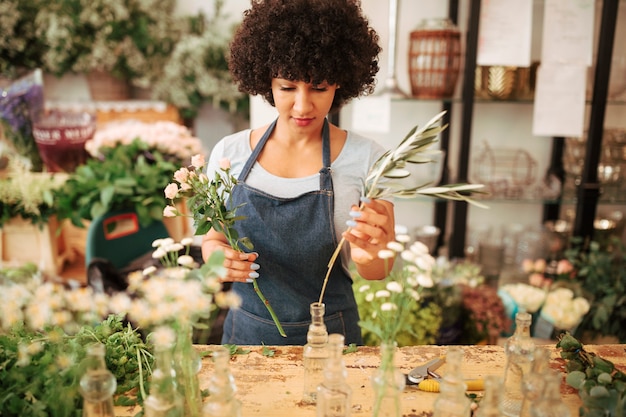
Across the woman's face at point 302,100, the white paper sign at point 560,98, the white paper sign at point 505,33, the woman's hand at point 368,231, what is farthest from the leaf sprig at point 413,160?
the white paper sign at point 560,98

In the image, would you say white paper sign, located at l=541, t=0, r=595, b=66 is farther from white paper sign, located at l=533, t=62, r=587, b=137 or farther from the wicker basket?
the wicker basket

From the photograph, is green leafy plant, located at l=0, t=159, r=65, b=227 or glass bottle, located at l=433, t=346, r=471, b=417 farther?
green leafy plant, located at l=0, t=159, r=65, b=227

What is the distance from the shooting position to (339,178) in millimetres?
1544

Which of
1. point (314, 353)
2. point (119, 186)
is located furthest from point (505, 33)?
point (314, 353)

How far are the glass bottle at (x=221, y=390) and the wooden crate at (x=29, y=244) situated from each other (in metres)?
2.07

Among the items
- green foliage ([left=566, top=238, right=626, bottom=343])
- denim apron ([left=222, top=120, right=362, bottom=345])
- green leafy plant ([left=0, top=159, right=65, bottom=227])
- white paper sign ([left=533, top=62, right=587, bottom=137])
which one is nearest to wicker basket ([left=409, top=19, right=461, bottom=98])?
white paper sign ([left=533, top=62, right=587, bottom=137])

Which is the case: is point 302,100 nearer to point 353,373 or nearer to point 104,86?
point 353,373

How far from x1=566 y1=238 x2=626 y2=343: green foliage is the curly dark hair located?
6.07 feet

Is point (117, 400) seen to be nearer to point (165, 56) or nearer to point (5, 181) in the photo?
point (5, 181)

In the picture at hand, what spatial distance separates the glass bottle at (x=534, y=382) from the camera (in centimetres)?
88

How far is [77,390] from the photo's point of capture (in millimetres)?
948

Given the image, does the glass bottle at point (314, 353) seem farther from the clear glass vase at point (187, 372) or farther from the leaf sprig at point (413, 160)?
the clear glass vase at point (187, 372)

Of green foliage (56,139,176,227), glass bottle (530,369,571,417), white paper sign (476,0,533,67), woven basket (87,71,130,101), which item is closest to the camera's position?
glass bottle (530,369,571,417)

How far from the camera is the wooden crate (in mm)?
2656
